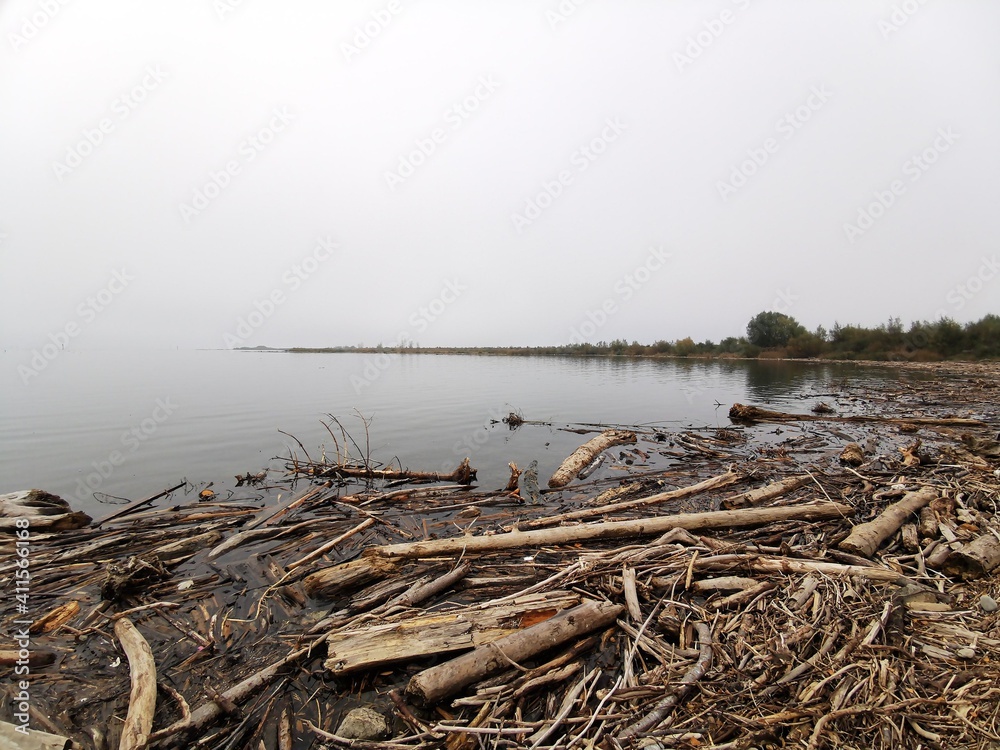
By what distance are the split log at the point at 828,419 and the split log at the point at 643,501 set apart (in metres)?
10.2

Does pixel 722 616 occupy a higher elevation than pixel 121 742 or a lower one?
higher

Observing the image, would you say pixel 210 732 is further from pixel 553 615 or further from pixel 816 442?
pixel 816 442

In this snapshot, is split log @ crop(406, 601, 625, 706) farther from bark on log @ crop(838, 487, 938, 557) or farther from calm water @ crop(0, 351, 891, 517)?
calm water @ crop(0, 351, 891, 517)

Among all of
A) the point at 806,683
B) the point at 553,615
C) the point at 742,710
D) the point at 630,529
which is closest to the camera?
the point at 742,710

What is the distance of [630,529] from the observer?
6.11 meters

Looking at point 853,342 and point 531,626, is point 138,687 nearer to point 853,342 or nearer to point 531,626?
point 531,626

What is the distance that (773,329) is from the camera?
88.8m

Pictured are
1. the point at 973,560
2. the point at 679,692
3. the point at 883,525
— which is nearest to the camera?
the point at 679,692

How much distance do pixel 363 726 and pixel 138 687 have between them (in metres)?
2.17

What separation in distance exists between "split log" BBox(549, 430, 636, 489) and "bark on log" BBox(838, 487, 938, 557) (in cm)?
556

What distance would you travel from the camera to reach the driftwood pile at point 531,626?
2986mm

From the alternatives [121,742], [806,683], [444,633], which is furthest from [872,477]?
[121,742]

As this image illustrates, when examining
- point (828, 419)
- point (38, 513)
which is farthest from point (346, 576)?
point (828, 419)

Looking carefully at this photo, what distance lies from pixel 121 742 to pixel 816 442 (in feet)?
55.6
